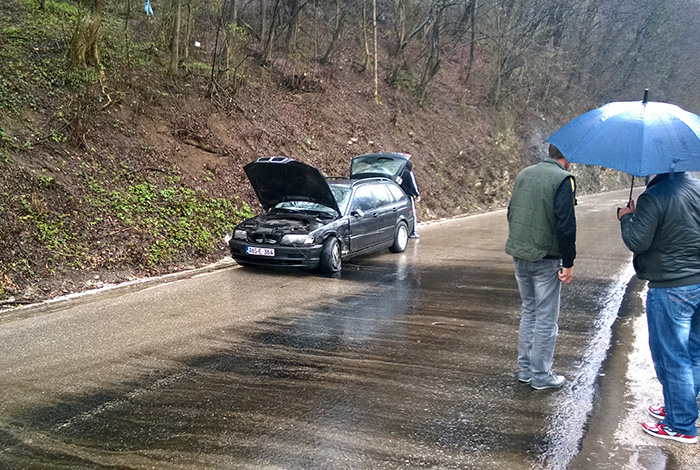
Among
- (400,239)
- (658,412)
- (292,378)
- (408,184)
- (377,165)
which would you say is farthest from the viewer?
(377,165)

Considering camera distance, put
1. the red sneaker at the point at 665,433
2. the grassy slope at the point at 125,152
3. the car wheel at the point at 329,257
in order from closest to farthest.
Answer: the red sneaker at the point at 665,433, the grassy slope at the point at 125,152, the car wheel at the point at 329,257

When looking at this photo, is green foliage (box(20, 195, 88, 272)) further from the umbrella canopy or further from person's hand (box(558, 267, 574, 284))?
the umbrella canopy

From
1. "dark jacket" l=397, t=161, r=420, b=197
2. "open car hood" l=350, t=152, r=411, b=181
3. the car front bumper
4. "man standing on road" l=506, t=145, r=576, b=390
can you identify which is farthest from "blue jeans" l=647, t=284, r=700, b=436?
"open car hood" l=350, t=152, r=411, b=181

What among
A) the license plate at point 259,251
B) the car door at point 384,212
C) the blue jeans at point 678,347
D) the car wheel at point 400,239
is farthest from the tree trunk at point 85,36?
the blue jeans at point 678,347

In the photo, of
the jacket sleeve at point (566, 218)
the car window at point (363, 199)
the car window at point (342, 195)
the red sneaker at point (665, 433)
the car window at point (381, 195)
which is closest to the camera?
the red sneaker at point (665, 433)

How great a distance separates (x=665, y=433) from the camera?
4.21 m

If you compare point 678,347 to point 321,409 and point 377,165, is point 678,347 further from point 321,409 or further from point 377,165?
point 377,165

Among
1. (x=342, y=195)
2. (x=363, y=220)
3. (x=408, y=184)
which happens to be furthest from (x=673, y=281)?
(x=408, y=184)

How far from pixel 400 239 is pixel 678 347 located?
8924 millimetres

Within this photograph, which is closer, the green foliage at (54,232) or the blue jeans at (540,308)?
the blue jeans at (540,308)

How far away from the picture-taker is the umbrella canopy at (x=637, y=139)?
4020mm

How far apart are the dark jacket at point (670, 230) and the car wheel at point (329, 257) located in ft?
20.8

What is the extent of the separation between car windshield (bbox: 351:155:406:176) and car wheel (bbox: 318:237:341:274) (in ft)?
18.2

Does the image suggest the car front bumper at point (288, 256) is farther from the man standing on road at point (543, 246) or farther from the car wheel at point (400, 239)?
the man standing on road at point (543, 246)
